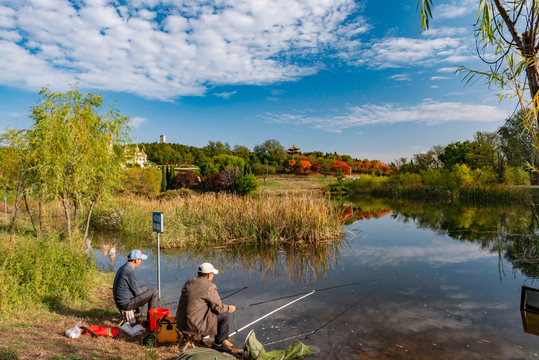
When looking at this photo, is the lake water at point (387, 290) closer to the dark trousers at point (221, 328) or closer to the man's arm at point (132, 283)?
the dark trousers at point (221, 328)

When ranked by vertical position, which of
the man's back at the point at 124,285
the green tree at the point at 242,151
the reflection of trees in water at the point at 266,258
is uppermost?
the green tree at the point at 242,151

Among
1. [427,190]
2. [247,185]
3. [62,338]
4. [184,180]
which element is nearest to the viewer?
[62,338]

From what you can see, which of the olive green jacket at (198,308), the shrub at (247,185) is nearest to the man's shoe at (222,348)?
the olive green jacket at (198,308)

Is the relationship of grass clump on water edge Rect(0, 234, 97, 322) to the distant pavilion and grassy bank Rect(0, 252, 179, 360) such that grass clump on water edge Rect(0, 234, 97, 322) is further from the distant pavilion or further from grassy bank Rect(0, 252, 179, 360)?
the distant pavilion

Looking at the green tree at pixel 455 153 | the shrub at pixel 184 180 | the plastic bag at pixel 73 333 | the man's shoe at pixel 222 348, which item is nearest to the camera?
the plastic bag at pixel 73 333

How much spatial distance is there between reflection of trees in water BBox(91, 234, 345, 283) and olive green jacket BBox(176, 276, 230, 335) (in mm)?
3830

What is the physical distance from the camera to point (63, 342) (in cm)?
385

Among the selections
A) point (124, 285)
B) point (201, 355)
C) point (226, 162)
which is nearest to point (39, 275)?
point (124, 285)

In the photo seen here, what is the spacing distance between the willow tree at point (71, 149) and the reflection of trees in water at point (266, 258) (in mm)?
3067

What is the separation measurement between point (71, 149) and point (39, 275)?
3705 mm

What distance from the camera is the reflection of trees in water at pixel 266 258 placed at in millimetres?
8367

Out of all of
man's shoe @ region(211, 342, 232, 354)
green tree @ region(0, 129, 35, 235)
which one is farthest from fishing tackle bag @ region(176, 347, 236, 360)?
green tree @ region(0, 129, 35, 235)

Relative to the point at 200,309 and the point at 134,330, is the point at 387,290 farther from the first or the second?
the point at 134,330

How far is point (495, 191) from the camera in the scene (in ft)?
88.3
